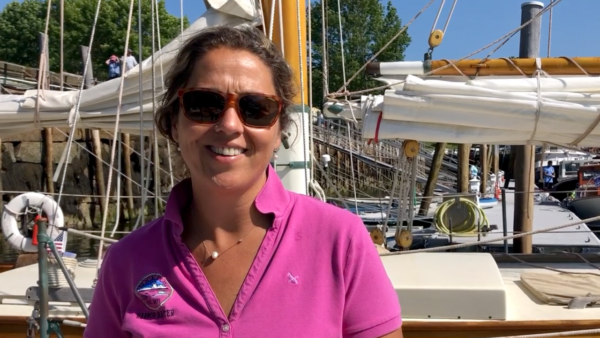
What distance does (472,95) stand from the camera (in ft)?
14.0

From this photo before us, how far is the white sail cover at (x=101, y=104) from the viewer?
4539 millimetres

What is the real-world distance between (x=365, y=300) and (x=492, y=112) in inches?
122

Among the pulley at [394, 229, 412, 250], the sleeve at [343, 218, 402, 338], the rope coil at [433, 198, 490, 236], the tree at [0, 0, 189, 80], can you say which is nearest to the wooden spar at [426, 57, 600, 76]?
the pulley at [394, 229, 412, 250]

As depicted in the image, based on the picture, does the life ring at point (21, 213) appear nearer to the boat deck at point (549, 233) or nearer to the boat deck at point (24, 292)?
the boat deck at point (24, 292)

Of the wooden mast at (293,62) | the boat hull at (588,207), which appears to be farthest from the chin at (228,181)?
the boat hull at (588,207)

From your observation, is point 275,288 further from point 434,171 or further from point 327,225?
point 434,171

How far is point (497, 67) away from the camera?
4.92m

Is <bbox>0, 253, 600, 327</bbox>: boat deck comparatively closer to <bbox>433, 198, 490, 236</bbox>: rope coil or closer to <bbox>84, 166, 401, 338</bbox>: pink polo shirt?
<bbox>84, 166, 401, 338</bbox>: pink polo shirt

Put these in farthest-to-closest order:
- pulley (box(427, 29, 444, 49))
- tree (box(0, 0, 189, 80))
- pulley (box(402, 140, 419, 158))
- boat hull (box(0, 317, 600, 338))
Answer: tree (box(0, 0, 189, 80)), pulley (box(427, 29, 444, 49)), pulley (box(402, 140, 419, 158)), boat hull (box(0, 317, 600, 338))

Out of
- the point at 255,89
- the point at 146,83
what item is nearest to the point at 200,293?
the point at 255,89

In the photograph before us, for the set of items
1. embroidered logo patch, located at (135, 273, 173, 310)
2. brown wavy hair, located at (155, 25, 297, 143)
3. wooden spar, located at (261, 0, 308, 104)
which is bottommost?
embroidered logo patch, located at (135, 273, 173, 310)

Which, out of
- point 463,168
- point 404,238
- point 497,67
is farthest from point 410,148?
point 463,168

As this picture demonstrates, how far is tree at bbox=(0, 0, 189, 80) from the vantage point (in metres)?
34.4

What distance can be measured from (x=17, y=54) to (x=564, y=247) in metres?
37.4
